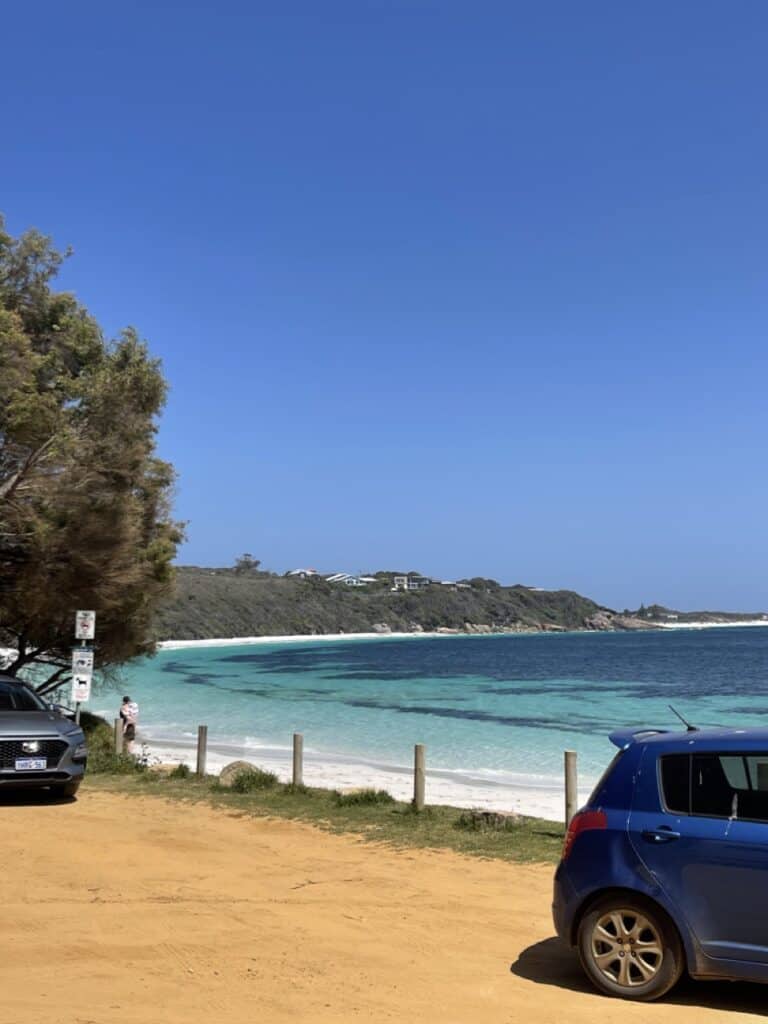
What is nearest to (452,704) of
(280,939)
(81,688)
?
(81,688)

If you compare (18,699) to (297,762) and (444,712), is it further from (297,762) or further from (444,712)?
(444,712)

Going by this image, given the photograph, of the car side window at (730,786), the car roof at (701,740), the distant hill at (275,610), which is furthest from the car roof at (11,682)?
the distant hill at (275,610)

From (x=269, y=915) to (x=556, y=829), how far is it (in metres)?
5.12

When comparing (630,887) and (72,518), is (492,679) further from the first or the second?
(630,887)

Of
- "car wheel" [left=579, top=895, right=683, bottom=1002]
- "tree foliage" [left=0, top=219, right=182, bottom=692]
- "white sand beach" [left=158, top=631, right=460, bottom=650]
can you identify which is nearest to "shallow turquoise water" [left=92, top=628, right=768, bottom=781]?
"tree foliage" [left=0, top=219, right=182, bottom=692]

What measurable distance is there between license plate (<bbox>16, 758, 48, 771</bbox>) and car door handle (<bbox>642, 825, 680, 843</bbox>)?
9.29m

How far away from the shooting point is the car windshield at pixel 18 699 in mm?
13305

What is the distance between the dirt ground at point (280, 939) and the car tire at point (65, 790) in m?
1.92

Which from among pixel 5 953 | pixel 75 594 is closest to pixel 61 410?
pixel 75 594

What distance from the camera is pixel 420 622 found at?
194 metres

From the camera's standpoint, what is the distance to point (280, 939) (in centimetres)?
669

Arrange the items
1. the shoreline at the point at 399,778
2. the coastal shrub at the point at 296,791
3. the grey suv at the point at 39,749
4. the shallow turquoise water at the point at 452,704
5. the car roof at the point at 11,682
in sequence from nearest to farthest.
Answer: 1. the grey suv at the point at 39,749
2. the car roof at the point at 11,682
3. the coastal shrub at the point at 296,791
4. the shoreline at the point at 399,778
5. the shallow turquoise water at the point at 452,704

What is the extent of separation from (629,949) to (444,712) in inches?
1348

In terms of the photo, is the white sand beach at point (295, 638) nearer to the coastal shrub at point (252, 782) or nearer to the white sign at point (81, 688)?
the white sign at point (81, 688)
